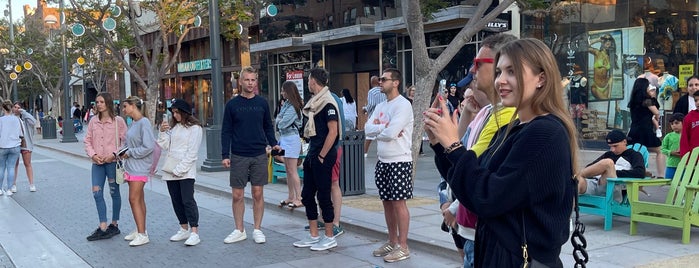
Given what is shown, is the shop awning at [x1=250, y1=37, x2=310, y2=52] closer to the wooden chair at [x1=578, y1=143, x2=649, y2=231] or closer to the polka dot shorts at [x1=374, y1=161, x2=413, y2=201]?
the wooden chair at [x1=578, y1=143, x2=649, y2=231]

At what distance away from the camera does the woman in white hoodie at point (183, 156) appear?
22.7ft

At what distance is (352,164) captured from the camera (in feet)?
30.8

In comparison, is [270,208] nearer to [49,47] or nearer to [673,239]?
[673,239]

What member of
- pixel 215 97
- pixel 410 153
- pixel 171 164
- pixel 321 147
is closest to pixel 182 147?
pixel 171 164

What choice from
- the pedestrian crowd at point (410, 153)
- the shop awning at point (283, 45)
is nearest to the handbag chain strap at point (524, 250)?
the pedestrian crowd at point (410, 153)

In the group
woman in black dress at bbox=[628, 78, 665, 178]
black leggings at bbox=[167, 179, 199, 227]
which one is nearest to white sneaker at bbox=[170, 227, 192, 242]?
black leggings at bbox=[167, 179, 199, 227]

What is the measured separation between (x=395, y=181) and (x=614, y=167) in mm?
2628

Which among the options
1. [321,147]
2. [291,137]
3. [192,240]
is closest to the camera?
[321,147]

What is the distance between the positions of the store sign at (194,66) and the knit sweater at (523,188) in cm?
3349

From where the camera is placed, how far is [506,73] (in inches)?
93.5

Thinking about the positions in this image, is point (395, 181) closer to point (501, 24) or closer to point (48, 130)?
point (501, 24)

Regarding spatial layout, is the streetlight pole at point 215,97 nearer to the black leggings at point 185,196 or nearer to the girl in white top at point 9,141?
the girl in white top at point 9,141

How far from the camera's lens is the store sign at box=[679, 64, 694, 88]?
13.4 metres

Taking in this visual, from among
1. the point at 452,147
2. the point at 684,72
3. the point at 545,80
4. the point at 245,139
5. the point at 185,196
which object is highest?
the point at 684,72
